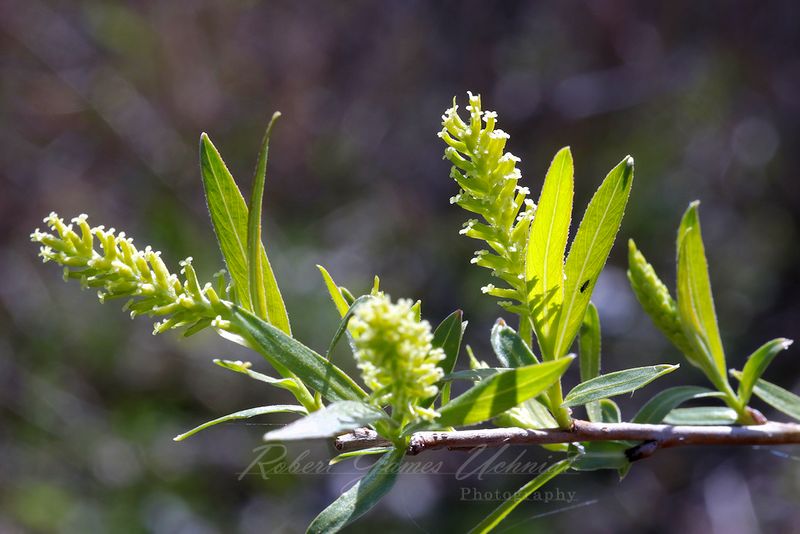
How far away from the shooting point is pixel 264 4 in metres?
4.70

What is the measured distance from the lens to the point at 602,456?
83cm

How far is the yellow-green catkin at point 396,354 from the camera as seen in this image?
0.57 m

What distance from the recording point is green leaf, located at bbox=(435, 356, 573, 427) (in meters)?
0.58

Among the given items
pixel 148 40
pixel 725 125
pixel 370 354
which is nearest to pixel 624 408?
pixel 725 125

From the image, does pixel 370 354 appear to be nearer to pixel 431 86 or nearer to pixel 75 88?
pixel 431 86

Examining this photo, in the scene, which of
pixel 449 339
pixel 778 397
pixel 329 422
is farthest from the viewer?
pixel 778 397

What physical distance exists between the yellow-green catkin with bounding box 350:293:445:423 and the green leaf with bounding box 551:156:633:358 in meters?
0.17

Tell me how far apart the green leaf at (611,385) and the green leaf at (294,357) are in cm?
22

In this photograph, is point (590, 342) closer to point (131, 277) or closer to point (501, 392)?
point (501, 392)

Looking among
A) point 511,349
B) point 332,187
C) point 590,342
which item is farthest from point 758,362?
point 332,187

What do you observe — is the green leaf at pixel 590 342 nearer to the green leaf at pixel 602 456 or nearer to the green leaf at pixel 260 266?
the green leaf at pixel 602 456

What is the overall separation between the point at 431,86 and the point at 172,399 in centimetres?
240

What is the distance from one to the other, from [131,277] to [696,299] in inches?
24.3

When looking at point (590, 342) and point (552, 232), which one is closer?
point (552, 232)
